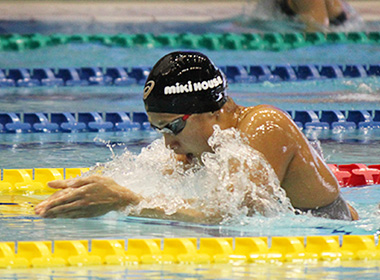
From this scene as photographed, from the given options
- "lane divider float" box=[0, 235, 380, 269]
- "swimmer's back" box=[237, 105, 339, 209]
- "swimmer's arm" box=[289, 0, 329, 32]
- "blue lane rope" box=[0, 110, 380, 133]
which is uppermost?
"swimmer's arm" box=[289, 0, 329, 32]

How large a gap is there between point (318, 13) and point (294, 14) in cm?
46

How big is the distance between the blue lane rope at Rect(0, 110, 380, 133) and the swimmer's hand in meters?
3.53

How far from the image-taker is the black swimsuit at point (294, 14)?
39.5 ft

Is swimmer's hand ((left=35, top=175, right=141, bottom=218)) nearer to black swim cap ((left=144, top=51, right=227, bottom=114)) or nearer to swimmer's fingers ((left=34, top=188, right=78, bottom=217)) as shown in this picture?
swimmer's fingers ((left=34, top=188, right=78, bottom=217))

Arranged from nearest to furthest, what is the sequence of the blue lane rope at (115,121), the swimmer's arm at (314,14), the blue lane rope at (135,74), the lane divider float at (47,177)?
the lane divider float at (47,177)
the blue lane rope at (115,121)
the blue lane rope at (135,74)
the swimmer's arm at (314,14)

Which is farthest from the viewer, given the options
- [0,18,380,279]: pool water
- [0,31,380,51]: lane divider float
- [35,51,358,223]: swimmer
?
[0,31,380,51]: lane divider float

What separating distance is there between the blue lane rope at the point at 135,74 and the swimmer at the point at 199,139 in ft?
19.2

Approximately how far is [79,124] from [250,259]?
387 centimetres

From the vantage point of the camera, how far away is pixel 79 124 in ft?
21.9

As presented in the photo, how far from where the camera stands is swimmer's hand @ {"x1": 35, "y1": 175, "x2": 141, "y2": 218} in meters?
3.02

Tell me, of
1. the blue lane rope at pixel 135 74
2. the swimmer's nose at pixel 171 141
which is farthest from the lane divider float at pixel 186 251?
the blue lane rope at pixel 135 74

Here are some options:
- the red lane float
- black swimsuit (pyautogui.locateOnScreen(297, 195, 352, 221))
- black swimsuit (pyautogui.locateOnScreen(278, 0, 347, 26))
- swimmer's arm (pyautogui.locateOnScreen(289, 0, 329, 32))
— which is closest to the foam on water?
black swimsuit (pyautogui.locateOnScreen(297, 195, 352, 221))

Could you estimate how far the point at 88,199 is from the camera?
3.03 meters

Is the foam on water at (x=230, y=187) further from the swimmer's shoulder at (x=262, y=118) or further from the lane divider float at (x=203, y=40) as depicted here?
the lane divider float at (x=203, y=40)
